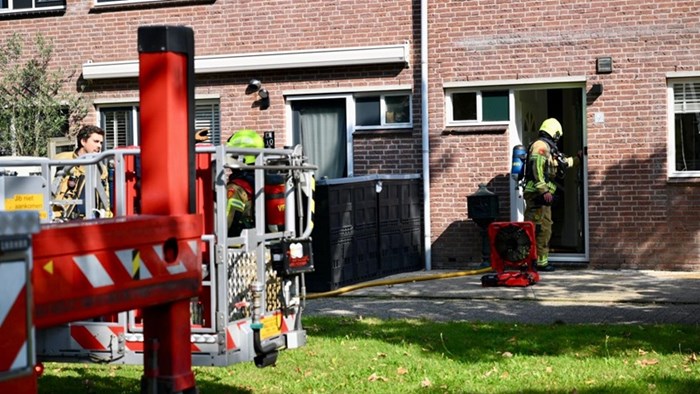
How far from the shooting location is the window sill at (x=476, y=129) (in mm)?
17109

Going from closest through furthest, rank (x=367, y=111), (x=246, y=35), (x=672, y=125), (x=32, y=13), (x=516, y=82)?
1. (x=672, y=125)
2. (x=516, y=82)
3. (x=367, y=111)
4. (x=246, y=35)
5. (x=32, y=13)

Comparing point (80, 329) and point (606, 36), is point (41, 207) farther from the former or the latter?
point (606, 36)

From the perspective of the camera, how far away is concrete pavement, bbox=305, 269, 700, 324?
38.9ft

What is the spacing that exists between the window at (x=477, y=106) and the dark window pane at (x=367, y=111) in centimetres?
112

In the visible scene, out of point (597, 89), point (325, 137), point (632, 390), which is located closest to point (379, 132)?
point (325, 137)

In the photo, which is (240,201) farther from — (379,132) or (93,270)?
(379,132)

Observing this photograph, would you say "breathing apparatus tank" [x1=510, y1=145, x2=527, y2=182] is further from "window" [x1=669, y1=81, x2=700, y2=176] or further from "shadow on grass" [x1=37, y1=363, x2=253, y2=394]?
"shadow on grass" [x1=37, y1=363, x2=253, y2=394]

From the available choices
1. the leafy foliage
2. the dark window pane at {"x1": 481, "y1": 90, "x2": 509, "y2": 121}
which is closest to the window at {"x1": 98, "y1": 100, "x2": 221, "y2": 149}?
the leafy foliage

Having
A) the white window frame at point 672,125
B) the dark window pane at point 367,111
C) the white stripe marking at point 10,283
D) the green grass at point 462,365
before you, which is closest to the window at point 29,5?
the dark window pane at point 367,111

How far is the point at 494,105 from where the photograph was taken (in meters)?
17.3

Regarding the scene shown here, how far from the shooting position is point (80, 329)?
24.3 feet

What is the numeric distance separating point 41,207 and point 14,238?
14.8ft

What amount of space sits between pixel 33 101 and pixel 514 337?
38.7ft

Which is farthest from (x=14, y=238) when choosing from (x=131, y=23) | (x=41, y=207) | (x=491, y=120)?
(x=131, y=23)
